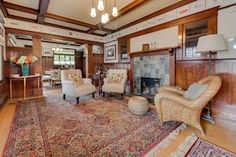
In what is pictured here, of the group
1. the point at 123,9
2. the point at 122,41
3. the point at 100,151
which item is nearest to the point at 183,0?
the point at 123,9

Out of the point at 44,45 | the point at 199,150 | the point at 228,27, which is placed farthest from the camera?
the point at 44,45

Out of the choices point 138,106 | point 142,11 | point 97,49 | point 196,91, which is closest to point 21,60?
point 97,49

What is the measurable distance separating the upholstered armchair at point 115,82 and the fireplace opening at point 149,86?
69 cm

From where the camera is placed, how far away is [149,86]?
455 centimetres

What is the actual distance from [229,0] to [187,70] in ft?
5.12

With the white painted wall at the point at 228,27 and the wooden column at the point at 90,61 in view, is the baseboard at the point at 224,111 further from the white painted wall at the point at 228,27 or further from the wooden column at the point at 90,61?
the wooden column at the point at 90,61

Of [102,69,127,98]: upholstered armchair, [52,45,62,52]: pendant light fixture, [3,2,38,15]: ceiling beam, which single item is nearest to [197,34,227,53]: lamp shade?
[102,69,127,98]: upholstered armchair

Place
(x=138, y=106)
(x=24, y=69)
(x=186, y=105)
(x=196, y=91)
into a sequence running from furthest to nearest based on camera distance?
1. (x=24, y=69)
2. (x=138, y=106)
3. (x=196, y=91)
4. (x=186, y=105)

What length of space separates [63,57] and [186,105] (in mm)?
9936

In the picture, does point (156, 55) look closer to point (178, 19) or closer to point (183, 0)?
point (178, 19)

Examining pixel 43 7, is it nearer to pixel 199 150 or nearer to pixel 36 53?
pixel 36 53

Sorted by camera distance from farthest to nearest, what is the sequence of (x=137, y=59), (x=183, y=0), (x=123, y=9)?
(x=137, y=59) → (x=123, y=9) → (x=183, y=0)

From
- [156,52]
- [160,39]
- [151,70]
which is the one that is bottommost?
[151,70]

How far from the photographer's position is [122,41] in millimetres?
5699
